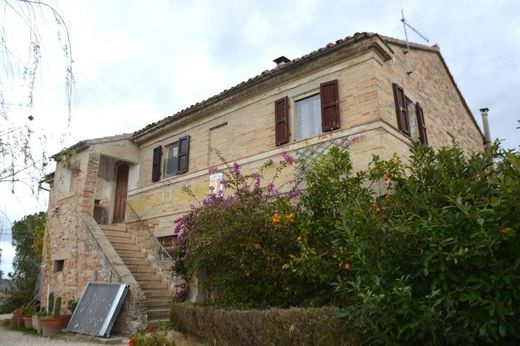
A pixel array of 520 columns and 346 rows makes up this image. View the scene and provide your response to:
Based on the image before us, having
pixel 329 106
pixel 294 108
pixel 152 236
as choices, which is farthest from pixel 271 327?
pixel 152 236

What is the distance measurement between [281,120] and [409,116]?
138 inches

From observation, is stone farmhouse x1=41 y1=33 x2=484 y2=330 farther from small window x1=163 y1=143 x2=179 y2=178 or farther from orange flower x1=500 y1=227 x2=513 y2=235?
orange flower x1=500 y1=227 x2=513 y2=235

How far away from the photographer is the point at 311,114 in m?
9.90

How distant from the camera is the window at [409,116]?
9.41 m

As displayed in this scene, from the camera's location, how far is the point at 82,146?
43.5ft

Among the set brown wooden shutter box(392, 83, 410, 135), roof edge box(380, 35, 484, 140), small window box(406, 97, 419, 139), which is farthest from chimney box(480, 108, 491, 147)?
brown wooden shutter box(392, 83, 410, 135)

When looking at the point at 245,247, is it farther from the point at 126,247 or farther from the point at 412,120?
the point at 126,247

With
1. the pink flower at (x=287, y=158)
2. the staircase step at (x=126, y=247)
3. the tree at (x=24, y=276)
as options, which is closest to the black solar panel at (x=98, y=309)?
the staircase step at (x=126, y=247)

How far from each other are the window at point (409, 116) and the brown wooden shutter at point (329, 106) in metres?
1.50

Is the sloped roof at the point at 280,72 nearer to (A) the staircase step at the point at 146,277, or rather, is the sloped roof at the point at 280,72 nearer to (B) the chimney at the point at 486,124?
(B) the chimney at the point at 486,124

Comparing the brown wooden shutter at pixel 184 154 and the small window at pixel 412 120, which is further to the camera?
the brown wooden shutter at pixel 184 154

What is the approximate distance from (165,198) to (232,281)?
555 centimetres

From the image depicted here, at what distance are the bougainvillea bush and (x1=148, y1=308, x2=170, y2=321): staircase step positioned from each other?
1.57 metres

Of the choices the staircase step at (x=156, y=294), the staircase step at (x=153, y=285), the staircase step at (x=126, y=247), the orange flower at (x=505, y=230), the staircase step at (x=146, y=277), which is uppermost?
the staircase step at (x=126, y=247)
